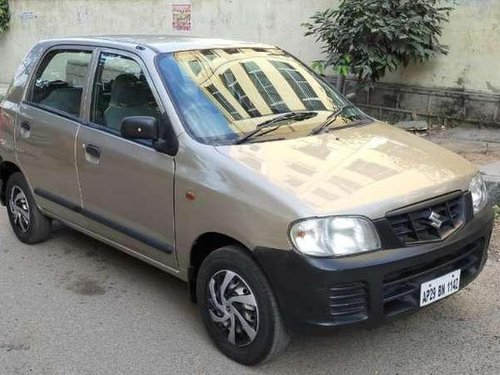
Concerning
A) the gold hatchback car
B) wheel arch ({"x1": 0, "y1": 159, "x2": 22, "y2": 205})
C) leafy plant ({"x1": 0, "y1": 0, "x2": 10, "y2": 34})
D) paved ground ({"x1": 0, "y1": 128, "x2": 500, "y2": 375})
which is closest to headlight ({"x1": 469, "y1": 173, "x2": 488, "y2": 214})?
the gold hatchback car

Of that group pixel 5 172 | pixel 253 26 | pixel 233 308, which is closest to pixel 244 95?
pixel 233 308

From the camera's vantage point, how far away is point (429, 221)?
10.7 feet

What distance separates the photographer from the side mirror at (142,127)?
369cm

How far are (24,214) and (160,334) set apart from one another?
2.07 m

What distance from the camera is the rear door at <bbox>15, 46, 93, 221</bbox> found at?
180 inches

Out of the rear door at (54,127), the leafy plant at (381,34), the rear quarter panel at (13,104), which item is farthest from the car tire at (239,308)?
the leafy plant at (381,34)

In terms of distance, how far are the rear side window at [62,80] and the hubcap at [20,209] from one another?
0.81 metres

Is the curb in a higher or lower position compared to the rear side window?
lower

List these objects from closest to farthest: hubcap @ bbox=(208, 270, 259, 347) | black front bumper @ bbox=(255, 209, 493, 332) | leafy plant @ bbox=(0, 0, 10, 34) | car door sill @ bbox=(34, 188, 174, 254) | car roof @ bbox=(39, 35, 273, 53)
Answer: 1. black front bumper @ bbox=(255, 209, 493, 332)
2. hubcap @ bbox=(208, 270, 259, 347)
3. car door sill @ bbox=(34, 188, 174, 254)
4. car roof @ bbox=(39, 35, 273, 53)
5. leafy plant @ bbox=(0, 0, 10, 34)

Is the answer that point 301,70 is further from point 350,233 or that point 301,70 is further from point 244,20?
point 244,20

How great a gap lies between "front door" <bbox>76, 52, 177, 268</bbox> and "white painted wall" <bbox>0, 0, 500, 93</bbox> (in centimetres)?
522

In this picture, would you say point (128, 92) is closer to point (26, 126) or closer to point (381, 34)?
point (26, 126)

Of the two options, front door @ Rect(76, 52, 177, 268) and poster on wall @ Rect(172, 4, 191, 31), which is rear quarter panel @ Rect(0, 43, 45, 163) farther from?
poster on wall @ Rect(172, 4, 191, 31)

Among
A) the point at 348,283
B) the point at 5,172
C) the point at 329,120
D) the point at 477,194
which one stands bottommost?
the point at 5,172
